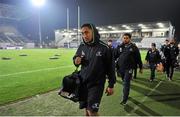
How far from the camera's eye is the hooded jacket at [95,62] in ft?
14.6

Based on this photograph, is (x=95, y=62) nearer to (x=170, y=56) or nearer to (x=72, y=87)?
(x=72, y=87)

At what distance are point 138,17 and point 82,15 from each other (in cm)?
1389

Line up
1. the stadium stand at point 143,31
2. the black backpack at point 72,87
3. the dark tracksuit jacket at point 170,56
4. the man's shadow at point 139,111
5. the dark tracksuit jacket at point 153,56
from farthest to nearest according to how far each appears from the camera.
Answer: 1. the stadium stand at point 143,31
2. the dark tracksuit jacket at point 170,56
3. the dark tracksuit jacket at point 153,56
4. the man's shadow at point 139,111
5. the black backpack at point 72,87

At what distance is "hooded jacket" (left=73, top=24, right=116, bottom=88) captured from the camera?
14.6ft

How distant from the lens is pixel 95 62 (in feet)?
14.6

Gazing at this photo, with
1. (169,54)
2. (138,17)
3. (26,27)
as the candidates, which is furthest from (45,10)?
(169,54)

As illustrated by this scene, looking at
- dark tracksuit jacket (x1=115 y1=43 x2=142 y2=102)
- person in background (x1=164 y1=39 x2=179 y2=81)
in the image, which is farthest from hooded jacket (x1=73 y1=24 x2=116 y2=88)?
person in background (x1=164 y1=39 x2=179 y2=81)

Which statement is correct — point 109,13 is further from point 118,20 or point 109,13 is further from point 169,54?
point 169,54

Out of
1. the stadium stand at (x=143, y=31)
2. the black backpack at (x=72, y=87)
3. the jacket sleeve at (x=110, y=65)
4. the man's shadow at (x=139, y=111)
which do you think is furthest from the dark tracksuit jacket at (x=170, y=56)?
the stadium stand at (x=143, y=31)

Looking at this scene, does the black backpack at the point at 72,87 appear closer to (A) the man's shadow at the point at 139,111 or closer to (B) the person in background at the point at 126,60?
(A) the man's shadow at the point at 139,111

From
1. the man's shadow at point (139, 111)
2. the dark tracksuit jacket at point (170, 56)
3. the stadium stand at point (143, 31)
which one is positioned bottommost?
the man's shadow at point (139, 111)

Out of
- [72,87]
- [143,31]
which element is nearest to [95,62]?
[72,87]

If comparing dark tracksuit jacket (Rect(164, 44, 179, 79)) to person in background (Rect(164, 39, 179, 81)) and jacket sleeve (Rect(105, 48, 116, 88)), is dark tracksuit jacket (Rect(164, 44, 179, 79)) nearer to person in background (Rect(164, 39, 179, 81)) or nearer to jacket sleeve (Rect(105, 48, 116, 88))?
person in background (Rect(164, 39, 179, 81))

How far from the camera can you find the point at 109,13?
194ft
